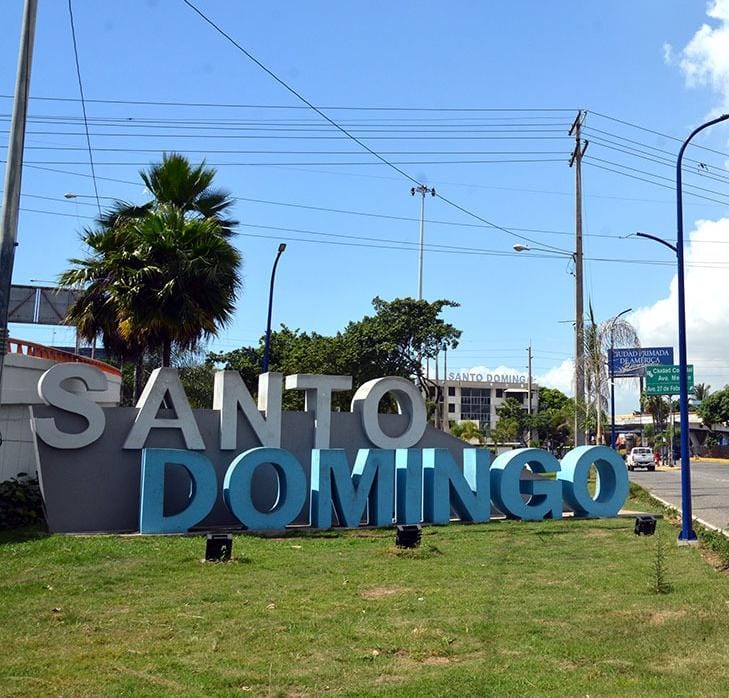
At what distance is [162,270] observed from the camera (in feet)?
69.5

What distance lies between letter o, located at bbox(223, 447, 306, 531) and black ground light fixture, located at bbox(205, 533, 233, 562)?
4.02m

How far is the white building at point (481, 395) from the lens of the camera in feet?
416

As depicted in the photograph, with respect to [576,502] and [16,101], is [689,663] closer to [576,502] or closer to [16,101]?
[16,101]

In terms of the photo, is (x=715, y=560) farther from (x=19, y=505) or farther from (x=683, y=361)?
(x=19, y=505)

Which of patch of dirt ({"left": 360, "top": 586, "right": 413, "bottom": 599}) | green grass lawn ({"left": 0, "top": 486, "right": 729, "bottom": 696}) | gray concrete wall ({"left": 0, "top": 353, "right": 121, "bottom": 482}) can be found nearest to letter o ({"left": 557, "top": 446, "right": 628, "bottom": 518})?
green grass lawn ({"left": 0, "top": 486, "right": 729, "bottom": 696})

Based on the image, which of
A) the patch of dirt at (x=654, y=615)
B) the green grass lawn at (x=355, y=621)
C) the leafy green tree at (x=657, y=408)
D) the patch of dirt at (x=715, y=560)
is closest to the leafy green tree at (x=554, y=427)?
the leafy green tree at (x=657, y=408)

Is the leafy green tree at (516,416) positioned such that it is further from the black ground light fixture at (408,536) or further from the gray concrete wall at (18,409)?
the black ground light fixture at (408,536)

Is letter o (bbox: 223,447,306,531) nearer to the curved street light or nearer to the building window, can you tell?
the curved street light

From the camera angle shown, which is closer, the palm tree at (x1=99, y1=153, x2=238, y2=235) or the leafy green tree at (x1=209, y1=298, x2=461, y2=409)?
the palm tree at (x1=99, y1=153, x2=238, y2=235)

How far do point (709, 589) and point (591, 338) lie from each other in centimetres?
2921

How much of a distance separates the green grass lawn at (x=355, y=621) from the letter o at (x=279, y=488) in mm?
2091

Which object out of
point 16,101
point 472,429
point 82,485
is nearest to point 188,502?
point 82,485

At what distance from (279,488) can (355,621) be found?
964cm

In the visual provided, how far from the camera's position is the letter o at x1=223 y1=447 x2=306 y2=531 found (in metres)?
18.9
